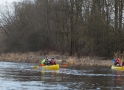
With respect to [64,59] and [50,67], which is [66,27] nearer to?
[64,59]

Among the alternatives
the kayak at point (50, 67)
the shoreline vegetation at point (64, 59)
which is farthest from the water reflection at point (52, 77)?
the shoreline vegetation at point (64, 59)

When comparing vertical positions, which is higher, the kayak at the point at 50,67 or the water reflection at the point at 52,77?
the kayak at the point at 50,67

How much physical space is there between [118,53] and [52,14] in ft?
67.7

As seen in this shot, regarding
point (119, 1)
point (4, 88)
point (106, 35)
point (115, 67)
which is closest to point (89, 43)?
point (106, 35)

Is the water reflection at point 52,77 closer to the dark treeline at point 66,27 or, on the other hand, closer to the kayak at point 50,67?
the kayak at point 50,67

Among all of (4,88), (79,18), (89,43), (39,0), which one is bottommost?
(4,88)

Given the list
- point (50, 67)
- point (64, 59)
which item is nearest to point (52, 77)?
point (50, 67)

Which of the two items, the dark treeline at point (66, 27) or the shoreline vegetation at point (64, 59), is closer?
the shoreline vegetation at point (64, 59)

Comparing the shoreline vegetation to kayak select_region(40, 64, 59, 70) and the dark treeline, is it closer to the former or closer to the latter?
the dark treeline

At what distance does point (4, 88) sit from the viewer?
65.0ft

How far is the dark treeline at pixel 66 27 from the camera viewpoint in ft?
163

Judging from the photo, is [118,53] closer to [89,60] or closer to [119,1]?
[89,60]

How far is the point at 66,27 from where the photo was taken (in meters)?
58.7

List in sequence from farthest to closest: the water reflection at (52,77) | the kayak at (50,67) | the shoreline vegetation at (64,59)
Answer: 1. the shoreline vegetation at (64,59)
2. the kayak at (50,67)
3. the water reflection at (52,77)
